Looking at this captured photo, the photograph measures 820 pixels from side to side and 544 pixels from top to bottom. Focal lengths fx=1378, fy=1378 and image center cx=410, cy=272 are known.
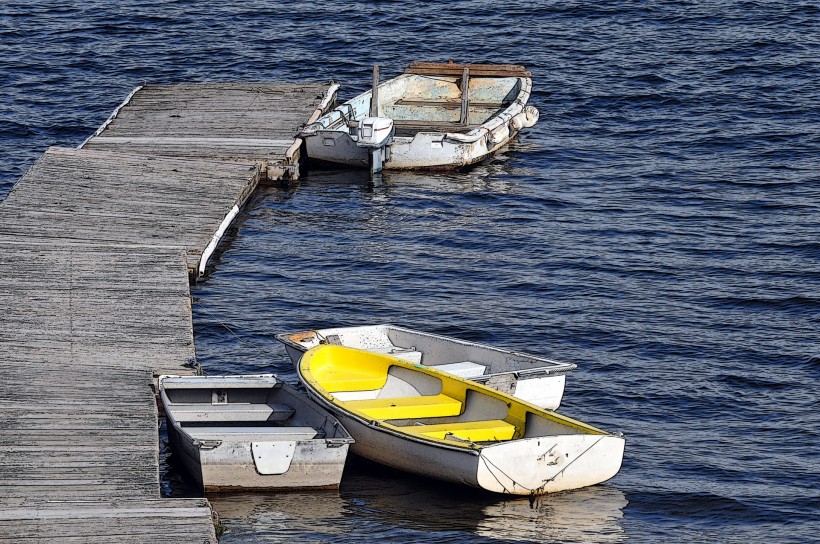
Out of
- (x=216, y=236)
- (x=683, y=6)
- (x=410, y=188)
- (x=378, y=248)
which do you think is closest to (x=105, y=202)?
(x=216, y=236)

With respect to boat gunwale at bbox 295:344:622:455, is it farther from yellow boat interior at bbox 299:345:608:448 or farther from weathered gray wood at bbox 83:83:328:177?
weathered gray wood at bbox 83:83:328:177

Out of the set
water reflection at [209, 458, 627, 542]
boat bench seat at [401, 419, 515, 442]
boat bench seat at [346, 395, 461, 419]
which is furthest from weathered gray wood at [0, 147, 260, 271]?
water reflection at [209, 458, 627, 542]

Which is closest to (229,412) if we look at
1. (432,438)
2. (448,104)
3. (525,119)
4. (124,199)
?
(432,438)

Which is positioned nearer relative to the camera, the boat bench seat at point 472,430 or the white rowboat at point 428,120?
the boat bench seat at point 472,430

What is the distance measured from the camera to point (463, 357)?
57.4ft

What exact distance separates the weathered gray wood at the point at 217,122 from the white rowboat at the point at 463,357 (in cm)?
849

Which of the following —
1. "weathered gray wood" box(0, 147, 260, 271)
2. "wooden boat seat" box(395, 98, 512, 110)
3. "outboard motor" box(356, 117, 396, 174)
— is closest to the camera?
"weathered gray wood" box(0, 147, 260, 271)

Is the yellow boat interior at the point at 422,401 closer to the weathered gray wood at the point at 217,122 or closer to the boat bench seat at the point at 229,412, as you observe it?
the boat bench seat at the point at 229,412

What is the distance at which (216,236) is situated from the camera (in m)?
21.8

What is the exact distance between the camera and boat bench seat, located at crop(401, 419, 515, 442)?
50.0ft

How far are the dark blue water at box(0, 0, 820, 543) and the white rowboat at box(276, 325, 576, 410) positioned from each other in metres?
0.98

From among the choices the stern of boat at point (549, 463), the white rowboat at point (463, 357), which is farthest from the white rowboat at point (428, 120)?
the stern of boat at point (549, 463)

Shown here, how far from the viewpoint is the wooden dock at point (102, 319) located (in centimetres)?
1316

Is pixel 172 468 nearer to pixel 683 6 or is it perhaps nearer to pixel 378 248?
pixel 378 248
